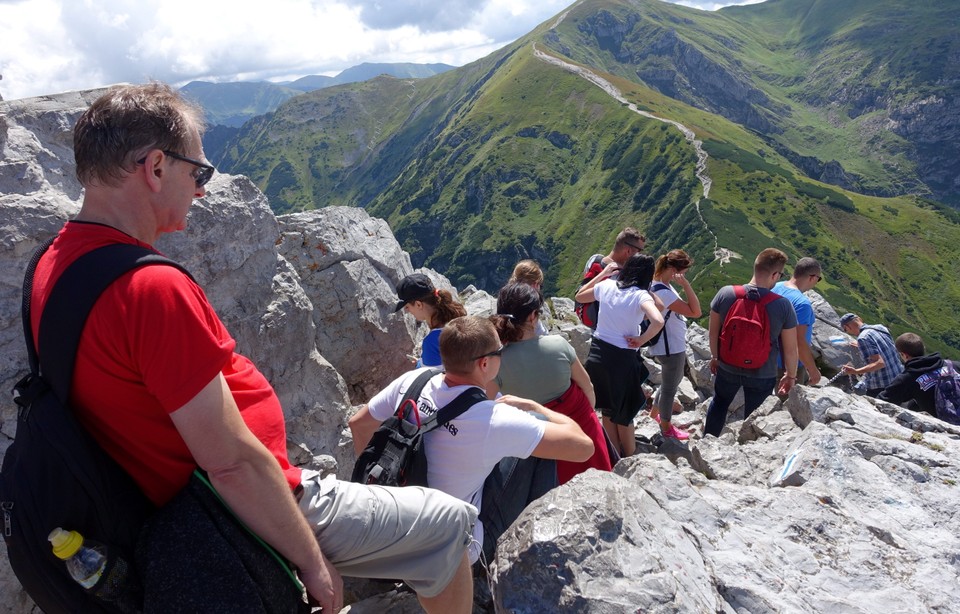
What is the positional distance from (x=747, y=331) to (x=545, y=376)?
4938 millimetres

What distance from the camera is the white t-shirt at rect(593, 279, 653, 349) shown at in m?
9.33

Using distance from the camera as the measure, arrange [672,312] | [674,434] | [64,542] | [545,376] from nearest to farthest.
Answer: [64,542] → [545,376] → [672,312] → [674,434]

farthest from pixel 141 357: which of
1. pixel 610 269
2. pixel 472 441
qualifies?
pixel 610 269

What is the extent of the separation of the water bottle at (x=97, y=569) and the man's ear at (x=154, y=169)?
5.98 ft

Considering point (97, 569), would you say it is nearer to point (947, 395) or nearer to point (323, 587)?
point (323, 587)

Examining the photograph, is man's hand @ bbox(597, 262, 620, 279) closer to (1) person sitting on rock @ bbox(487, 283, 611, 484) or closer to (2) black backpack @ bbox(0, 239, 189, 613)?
(1) person sitting on rock @ bbox(487, 283, 611, 484)

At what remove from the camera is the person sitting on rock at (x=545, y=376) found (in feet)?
22.7

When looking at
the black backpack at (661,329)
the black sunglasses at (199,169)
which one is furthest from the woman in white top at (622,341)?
the black sunglasses at (199,169)

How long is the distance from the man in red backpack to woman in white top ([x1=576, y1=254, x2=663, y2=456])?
177cm

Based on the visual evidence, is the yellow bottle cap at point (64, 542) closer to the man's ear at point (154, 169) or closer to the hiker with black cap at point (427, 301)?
the man's ear at point (154, 169)

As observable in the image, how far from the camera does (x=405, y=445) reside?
481cm

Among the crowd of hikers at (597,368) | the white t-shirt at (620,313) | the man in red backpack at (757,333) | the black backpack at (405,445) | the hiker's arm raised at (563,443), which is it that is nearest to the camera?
the black backpack at (405,445)

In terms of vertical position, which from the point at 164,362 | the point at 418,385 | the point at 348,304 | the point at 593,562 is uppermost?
the point at 164,362

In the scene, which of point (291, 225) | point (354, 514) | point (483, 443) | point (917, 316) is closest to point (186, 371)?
point (354, 514)
